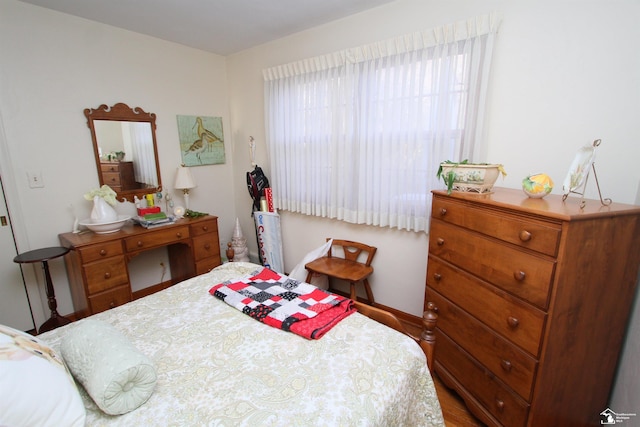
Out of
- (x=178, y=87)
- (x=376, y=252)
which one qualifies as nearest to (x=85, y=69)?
(x=178, y=87)

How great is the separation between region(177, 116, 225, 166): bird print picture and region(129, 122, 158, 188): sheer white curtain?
0.34 metres

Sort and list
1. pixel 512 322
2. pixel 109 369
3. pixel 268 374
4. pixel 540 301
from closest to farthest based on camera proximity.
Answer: pixel 109 369 < pixel 268 374 < pixel 540 301 < pixel 512 322

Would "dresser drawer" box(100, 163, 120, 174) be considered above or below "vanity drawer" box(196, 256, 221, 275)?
above

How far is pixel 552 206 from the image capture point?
4.01 ft

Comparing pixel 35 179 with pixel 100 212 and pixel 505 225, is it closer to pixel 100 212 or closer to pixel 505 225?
pixel 100 212

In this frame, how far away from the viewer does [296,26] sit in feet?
8.67

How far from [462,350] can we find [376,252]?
1.13 meters

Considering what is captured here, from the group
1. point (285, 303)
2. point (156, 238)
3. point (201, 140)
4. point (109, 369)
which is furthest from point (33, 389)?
point (201, 140)

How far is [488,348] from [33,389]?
180cm

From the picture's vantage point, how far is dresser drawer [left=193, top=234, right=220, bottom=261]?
292 cm

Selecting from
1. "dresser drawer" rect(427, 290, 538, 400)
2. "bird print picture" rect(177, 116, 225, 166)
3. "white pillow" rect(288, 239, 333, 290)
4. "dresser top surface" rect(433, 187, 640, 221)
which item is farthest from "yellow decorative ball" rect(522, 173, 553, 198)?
"bird print picture" rect(177, 116, 225, 166)

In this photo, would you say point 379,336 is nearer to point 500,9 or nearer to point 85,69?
point 500,9

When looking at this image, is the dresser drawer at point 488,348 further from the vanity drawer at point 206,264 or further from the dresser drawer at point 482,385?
the vanity drawer at point 206,264

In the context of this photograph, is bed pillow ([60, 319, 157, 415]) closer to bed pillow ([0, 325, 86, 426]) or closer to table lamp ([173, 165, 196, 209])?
bed pillow ([0, 325, 86, 426])
